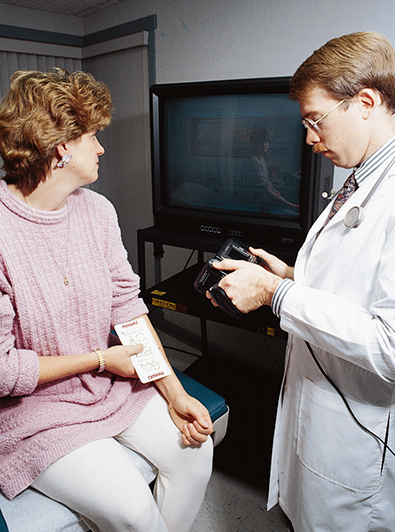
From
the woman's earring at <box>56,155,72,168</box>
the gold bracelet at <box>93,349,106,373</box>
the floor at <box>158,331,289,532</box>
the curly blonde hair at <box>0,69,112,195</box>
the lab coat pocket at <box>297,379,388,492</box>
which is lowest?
the floor at <box>158,331,289,532</box>

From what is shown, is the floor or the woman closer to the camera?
the woman

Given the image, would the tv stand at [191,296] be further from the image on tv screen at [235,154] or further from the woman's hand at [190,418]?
the woman's hand at [190,418]

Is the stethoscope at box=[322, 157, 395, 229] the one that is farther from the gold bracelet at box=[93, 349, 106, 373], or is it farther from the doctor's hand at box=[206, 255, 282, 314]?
the gold bracelet at box=[93, 349, 106, 373]

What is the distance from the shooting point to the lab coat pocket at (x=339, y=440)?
38.3 inches

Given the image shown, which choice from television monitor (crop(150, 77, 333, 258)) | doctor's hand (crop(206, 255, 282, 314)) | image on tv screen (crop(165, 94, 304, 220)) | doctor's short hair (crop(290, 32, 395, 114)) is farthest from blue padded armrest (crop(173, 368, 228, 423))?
doctor's short hair (crop(290, 32, 395, 114))

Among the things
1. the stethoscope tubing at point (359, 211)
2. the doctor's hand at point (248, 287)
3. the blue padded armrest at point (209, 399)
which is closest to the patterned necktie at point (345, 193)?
the stethoscope tubing at point (359, 211)

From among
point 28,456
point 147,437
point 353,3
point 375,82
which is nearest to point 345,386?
point 147,437

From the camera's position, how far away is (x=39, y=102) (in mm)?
1134

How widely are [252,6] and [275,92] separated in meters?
0.68

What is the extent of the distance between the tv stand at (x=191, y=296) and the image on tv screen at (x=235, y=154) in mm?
164

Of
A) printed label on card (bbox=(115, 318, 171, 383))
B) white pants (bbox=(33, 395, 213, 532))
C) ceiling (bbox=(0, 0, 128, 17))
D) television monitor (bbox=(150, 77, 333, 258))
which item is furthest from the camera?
ceiling (bbox=(0, 0, 128, 17))

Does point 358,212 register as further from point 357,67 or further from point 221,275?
point 221,275

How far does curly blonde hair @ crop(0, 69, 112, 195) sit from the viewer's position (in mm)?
1129

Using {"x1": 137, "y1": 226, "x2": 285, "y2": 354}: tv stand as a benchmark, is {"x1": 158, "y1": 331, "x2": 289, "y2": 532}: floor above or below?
below
